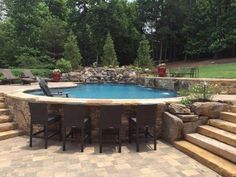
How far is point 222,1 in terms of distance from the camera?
34875mm

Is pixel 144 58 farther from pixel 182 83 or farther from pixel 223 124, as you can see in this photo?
pixel 223 124

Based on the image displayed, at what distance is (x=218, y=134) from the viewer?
569 centimetres

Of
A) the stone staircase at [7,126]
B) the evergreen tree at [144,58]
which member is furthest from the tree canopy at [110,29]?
the stone staircase at [7,126]

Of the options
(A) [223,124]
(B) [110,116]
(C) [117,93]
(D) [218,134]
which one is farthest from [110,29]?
(D) [218,134]

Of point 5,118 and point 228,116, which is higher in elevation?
point 228,116

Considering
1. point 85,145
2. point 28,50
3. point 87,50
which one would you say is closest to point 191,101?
point 85,145

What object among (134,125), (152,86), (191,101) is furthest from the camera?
(152,86)

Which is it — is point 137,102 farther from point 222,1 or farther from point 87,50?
point 222,1

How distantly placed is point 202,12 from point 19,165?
3475cm

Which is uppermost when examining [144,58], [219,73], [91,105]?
[144,58]

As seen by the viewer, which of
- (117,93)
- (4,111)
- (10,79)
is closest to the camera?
(4,111)

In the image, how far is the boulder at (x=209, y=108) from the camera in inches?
252

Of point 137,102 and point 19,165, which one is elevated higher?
point 137,102

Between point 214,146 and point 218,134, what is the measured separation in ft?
1.67
